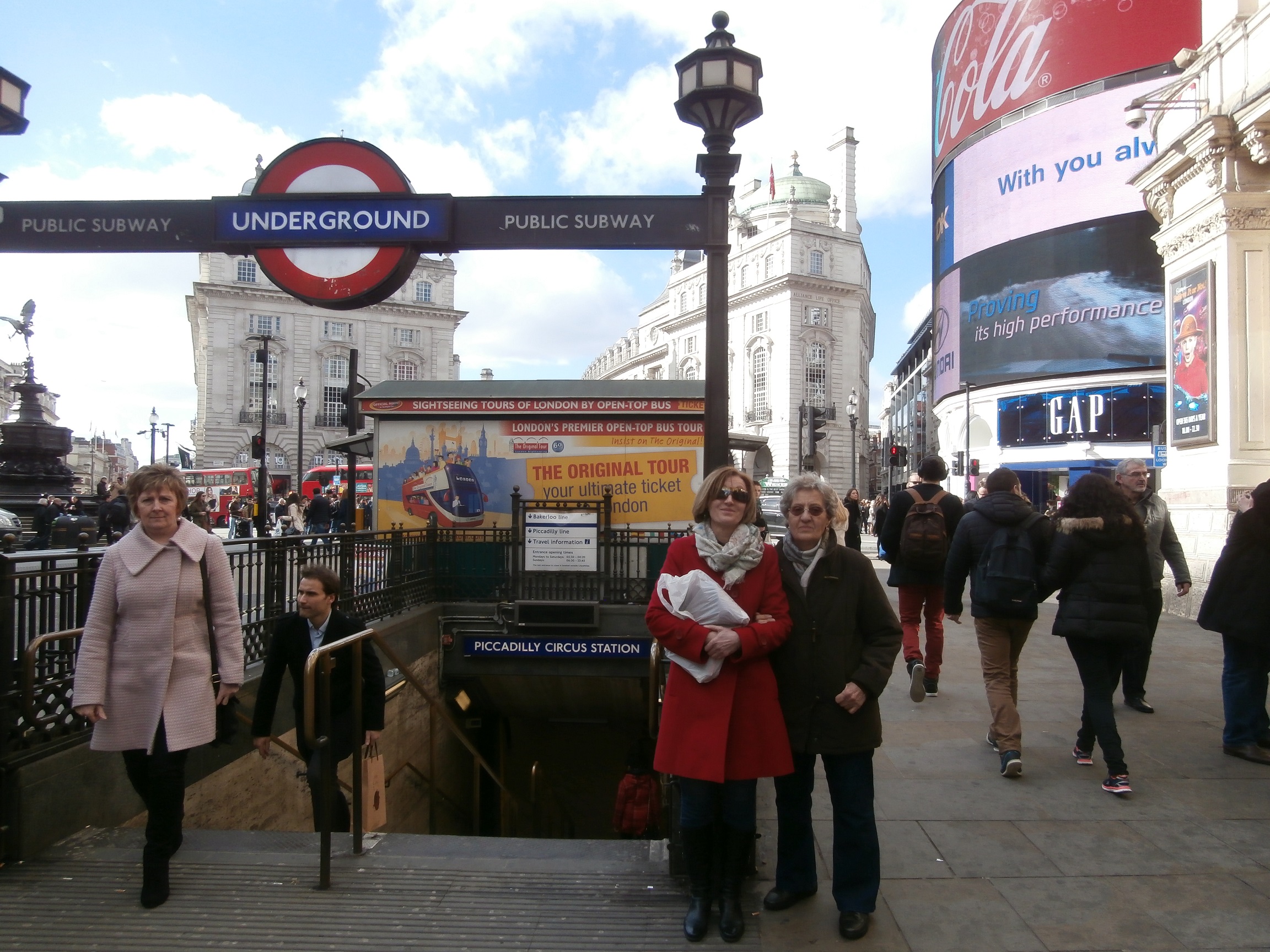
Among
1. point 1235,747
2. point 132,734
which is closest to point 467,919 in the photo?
point 132,734

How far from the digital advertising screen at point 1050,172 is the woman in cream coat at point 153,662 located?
40021 mm

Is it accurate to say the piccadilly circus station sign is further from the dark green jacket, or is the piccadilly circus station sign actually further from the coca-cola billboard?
the coca-cola billboard

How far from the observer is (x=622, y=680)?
1134 centimetres

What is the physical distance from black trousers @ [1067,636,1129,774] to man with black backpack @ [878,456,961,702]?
205 centimetres

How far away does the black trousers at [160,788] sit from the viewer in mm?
3734

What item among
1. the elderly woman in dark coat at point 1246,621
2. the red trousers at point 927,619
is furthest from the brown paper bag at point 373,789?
the elderly woman in dark coat at point 1246,621

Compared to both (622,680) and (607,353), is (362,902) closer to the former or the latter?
(622,680)

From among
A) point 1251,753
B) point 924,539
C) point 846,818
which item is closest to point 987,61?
point 924,539

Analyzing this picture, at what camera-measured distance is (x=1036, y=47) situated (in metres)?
39.5

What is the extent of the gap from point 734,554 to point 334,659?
254cm

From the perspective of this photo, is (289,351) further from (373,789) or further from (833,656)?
(833,656)

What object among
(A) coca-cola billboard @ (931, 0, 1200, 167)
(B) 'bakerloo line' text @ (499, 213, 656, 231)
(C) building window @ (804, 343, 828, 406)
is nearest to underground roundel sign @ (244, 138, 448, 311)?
(B) 'bakerloo line' text @ (499, 213, 656, 231)

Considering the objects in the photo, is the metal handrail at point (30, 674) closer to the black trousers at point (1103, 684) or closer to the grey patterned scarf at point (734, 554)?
the grey patterned scarf at point (734, 554)

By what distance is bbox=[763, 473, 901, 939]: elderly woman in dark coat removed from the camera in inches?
132
